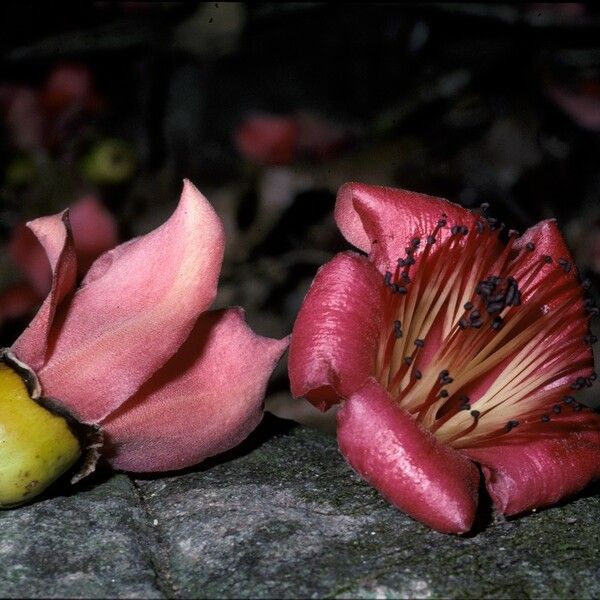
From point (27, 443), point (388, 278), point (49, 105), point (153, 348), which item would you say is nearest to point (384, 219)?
point (388, 278)

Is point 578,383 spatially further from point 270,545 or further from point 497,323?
point 270,545

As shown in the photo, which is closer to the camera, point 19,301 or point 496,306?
point 496,306

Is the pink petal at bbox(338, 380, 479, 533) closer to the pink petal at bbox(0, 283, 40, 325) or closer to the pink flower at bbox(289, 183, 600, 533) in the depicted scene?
the pink flower at bbox(289, 183, 600, 533)

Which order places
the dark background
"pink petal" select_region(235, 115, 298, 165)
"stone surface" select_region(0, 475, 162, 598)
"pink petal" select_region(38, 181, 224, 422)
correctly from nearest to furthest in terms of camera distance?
"stone surface" select_region(0, 475, 162, 598) → "pink petal" select_region(38, 181, 224, 422) → the dark background → "pink petal" select_region(235, 115, 298, 165)

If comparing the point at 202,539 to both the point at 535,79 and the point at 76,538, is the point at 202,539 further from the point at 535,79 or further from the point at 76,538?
the point at 535,79

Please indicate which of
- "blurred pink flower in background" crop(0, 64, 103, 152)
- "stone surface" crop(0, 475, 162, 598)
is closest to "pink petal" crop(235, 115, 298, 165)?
"blurred pink flower in background" crop(0, 64, 103, 152)

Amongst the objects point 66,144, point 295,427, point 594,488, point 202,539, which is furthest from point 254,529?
point 66,144

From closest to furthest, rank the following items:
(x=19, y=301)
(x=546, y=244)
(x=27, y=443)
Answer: (x=27, y=443)
(x=546, y=244)
(x=19, y=301)
